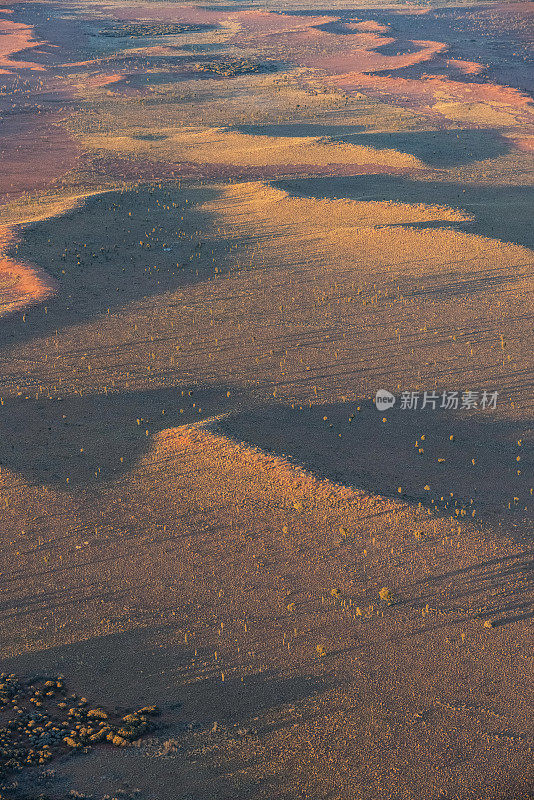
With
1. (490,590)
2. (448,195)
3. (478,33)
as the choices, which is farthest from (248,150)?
(478,33)

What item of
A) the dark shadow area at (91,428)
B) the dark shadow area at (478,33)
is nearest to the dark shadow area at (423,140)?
the dark shadow area at (478,33)

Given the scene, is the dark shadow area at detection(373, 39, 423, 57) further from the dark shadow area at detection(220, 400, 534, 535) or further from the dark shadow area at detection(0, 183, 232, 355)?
the dark shadow area at detection(220, 400, 534, 535)

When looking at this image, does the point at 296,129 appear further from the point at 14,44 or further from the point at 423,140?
the point at 14,44

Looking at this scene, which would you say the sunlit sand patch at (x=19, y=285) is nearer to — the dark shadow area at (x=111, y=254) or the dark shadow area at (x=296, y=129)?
the dark shadow area at (x=111, y=254)

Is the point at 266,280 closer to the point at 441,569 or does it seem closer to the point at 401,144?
the point at 441,569

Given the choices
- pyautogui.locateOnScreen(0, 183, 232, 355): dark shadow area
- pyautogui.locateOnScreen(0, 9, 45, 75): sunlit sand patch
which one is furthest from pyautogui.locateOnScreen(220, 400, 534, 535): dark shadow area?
pyautogui.locateOnScreen(0, 9, 45, 75): sunlit sand patch
